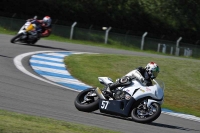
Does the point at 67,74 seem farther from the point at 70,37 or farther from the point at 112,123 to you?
the point at 70,37

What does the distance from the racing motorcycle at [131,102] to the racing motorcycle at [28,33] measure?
41.2 ft

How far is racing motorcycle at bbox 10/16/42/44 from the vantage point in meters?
23.5

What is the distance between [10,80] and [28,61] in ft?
16.1

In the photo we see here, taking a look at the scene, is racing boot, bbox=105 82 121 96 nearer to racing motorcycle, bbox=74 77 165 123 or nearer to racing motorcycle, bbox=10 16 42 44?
racing motorcycle, bbox=74 77 165 123

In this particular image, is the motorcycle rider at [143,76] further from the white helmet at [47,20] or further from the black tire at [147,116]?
the white helmet at [47,20]

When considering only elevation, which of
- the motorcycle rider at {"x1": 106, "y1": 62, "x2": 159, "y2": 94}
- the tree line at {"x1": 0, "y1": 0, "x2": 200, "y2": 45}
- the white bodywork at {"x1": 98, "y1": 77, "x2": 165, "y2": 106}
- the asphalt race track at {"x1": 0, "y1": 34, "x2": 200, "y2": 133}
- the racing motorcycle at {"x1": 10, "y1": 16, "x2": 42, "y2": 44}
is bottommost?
the asphalt race track at {"x1": 0, "y1": 34, "x2": 200, "y2": 133}

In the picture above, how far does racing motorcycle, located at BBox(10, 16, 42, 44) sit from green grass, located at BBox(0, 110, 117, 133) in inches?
583

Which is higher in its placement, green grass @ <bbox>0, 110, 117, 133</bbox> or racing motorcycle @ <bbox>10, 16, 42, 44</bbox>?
racing motorcycle @ <bbox>10, 16, 42, 44</bbox>

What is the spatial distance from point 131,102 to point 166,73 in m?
8.89

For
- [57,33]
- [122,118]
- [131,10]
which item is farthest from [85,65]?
[131,10]

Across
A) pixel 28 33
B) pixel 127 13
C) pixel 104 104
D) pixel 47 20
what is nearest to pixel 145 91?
pixel 104 104

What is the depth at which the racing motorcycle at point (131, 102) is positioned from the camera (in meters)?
11.0

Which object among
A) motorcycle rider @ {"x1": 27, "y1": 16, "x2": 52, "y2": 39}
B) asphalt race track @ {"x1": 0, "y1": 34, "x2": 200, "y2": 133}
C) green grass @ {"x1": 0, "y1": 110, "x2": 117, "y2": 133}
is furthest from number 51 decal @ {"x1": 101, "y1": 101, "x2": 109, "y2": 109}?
motorcycle rider @ {"x1": 27, "y1": 16, "x2": 52, "y2": 39}

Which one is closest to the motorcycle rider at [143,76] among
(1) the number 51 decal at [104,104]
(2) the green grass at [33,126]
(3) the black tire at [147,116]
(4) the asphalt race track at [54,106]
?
(1) the number 51 decal at [104,104]
